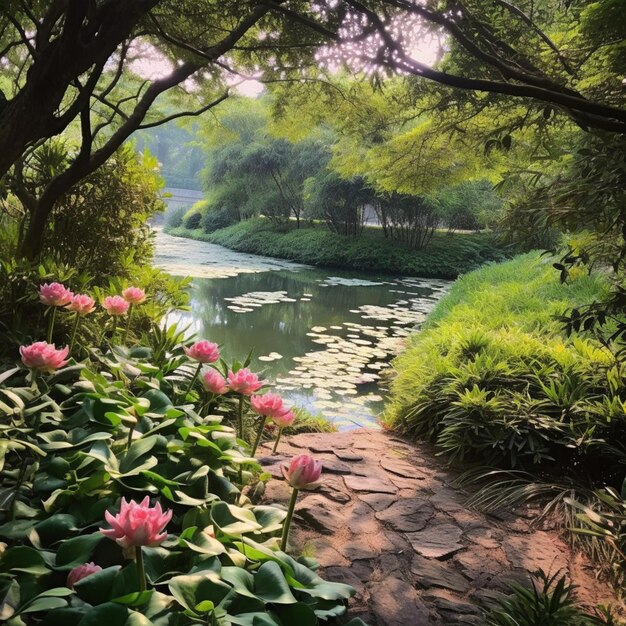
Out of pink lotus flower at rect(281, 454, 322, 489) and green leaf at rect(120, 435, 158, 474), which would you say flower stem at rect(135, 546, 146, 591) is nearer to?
pink lotus flower at rect(281, 454, 322, 489)

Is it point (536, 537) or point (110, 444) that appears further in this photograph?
point (536, 537)

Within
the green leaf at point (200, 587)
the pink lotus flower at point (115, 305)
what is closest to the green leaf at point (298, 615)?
the green leaf at point (200, 587)

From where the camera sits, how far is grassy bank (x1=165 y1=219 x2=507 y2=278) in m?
15.0

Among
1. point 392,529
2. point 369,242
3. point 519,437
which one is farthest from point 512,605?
A: point 369,242

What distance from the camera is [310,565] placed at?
1.47 metres

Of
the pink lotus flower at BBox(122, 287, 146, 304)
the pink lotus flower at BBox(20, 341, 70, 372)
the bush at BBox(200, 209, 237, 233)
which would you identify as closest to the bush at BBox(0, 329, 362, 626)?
the pink lotus flower at BBox(20, 341, 70, 372)

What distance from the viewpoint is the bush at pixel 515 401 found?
2.50 m

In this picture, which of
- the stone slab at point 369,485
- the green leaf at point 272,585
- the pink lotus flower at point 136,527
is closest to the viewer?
the pink lotus flower at point 136,527

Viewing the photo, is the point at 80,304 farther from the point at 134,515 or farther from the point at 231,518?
the point at 134,515

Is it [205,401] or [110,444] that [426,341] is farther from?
[110,444]

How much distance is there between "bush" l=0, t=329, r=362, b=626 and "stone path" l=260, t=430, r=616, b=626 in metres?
0.22

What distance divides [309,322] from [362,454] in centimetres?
471

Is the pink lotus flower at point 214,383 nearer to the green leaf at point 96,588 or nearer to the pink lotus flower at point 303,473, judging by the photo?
the pink lotus flower at point 303,473

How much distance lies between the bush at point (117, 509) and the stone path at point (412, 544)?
0.73 feet
